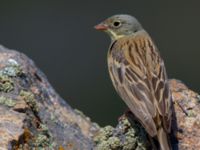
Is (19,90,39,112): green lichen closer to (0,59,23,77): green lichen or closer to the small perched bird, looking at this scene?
(0,59,23,77): green lichen

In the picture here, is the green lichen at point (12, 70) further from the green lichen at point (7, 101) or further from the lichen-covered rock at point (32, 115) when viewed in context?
the green lichen at point (7, 101)

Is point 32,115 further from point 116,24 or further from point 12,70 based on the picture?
point 116,24

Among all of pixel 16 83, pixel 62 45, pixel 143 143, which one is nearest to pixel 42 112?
pixel 16 83

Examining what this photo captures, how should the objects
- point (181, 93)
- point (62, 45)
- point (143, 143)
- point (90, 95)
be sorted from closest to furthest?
point (143, 143) → point (181, 93) → point (90, 95) → point (62, 45)

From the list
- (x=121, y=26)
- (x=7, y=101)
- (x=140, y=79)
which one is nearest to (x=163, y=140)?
(x=140, y=79)

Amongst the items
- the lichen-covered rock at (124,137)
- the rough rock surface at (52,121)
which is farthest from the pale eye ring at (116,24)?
the lichen-covered rock at (124,137)

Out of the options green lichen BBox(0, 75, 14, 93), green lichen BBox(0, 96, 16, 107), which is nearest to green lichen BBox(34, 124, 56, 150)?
green lichen BBox(0, 96, 16, 107)

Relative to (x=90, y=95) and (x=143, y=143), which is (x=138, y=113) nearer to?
(x=143, y=143)

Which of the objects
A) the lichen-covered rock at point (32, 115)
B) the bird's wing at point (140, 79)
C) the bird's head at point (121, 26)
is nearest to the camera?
the lichen-covered rock at point (32, 115)
